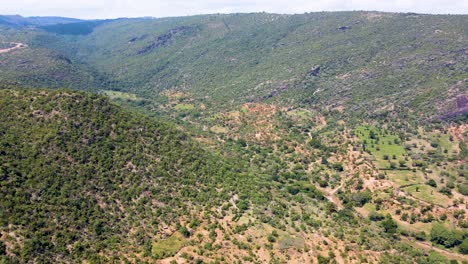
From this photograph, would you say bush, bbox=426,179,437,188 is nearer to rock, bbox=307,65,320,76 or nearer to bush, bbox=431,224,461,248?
bush, bbox=431,224,461,248

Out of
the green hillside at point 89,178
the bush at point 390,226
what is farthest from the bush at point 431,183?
the green hillside at point 89,178

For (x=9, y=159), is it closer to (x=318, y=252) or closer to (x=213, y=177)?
(x=213, y=177)

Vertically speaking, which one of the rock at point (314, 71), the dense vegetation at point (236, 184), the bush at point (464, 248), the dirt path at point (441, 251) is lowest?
the dirt path at point (441, 251)

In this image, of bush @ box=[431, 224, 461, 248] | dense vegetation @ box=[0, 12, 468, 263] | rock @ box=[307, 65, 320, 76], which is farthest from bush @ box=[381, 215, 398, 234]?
rock @ box=[307, 65, 320, 76]

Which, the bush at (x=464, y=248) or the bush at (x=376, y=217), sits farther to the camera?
the bush at (x=376, y=217)

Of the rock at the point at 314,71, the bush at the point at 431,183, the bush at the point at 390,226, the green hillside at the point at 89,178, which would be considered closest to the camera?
the green hillside at the point at 89,178

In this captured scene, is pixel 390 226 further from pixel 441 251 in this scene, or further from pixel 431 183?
pixel 431 183

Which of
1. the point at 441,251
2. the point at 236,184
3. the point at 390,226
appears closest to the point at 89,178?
the point at 236,184

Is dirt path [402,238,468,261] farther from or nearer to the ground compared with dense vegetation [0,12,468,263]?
nearer to the ground

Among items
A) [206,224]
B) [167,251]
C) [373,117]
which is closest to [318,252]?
[206,224]

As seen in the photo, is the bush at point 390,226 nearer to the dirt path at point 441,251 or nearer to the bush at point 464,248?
the dirt path at point 441,251

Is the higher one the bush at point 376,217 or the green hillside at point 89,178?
the green hillside at point 89,178
